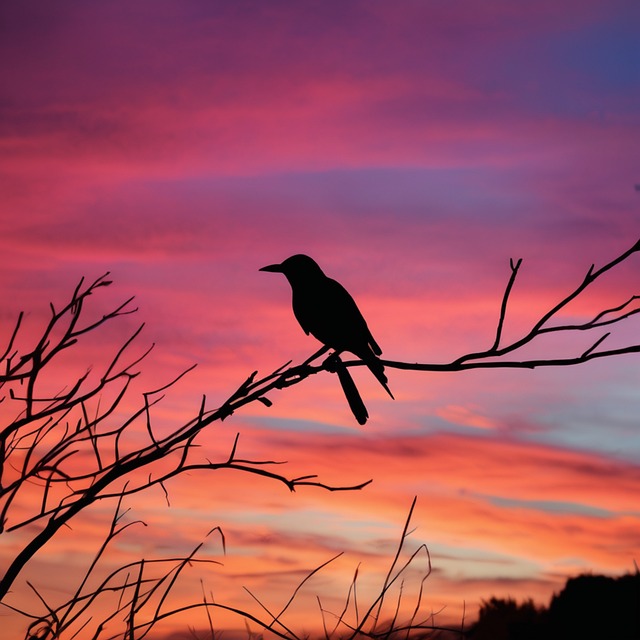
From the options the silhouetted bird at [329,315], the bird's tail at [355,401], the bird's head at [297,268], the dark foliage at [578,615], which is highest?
the bird's head at [297,268]

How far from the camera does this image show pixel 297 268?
6828mm

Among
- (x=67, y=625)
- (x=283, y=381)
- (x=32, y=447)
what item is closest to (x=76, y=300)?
(x=32, y=447)

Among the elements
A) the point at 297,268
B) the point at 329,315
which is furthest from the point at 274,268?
the point at 329,315

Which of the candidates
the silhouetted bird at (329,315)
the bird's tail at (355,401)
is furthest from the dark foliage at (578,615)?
the silhouetted bird at (329,315)

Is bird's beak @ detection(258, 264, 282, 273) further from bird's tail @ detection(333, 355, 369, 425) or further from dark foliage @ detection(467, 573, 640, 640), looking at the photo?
dark foliage @ detection(467, 573, 640, 640)

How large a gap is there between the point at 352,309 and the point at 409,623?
10.4 ft

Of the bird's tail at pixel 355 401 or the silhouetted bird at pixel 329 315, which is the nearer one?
the bird's tail at pixel 355 401

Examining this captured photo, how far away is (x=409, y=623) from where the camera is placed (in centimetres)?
346

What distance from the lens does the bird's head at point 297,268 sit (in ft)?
22.2

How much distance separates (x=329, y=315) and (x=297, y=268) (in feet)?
2.81

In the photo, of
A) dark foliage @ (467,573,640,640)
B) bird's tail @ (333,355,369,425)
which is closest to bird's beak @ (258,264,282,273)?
bird's tail @ (333,355,369,425)

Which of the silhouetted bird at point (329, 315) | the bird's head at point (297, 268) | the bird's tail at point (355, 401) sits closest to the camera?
the bird's tail at point (355, 401)

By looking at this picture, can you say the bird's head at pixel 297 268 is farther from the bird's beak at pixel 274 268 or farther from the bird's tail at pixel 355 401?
the bird's tail at pixel 355 401

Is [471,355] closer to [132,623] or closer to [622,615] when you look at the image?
[132,623]
